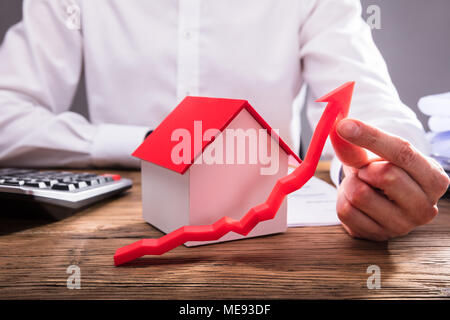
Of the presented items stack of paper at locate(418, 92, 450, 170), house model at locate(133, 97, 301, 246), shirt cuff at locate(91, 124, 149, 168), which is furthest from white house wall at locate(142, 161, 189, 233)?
stack of paper at locate(418, 92, 450, 170)

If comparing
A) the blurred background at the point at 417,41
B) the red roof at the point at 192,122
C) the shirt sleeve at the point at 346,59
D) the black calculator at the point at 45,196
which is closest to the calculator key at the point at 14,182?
the black calculator at the point at 45,196

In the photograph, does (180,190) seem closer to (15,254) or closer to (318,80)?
(15,254)

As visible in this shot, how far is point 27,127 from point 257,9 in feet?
2.89

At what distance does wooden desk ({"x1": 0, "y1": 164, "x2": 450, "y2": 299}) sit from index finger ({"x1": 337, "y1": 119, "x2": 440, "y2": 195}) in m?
0.10

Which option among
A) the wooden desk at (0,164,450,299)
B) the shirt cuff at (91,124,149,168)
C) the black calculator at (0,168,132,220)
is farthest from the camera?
the shirt cuff at (91,124,149,168)

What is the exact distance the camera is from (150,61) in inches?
44.2

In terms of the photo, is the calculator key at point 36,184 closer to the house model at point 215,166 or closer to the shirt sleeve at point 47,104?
the house model at point 215,166

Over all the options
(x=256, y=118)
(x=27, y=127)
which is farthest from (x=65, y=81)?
(x=256, y=118)

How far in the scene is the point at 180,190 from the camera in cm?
41

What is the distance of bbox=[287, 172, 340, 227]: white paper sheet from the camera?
1.61ft

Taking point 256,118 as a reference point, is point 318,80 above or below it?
above

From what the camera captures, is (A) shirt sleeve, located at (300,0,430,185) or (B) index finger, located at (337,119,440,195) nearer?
(B) index finger, located at (337,119,440,195)

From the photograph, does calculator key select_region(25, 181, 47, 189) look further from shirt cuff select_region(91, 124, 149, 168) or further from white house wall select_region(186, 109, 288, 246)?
shirt cuff select_region(91, 124, 149, 168)

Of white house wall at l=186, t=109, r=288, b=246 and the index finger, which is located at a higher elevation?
the index finger
